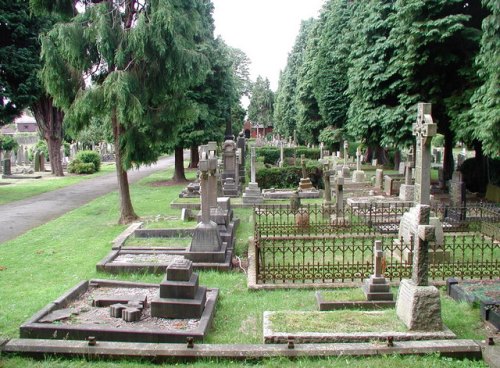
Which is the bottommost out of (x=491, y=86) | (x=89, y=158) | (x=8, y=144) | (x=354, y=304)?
(x=354, y=304)

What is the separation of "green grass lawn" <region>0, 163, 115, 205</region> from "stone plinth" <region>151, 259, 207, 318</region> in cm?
1670

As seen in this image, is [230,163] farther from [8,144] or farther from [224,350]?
[8,144]

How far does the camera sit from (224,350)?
5.83m

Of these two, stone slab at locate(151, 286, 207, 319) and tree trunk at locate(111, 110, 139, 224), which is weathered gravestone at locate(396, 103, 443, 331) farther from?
tree trunk at locate(111, 110, 139, 224)

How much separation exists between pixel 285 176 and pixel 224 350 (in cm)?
1798

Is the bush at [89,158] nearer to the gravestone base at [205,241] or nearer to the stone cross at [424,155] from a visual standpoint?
the gravestone base at [205,241]

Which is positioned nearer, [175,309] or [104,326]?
[104,326]

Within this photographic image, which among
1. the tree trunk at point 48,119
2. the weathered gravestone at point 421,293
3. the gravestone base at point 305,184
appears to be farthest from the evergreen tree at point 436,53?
the tree trunk at point 48,119

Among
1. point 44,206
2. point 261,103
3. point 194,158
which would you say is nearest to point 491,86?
point 44,206

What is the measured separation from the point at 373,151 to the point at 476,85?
20.7m

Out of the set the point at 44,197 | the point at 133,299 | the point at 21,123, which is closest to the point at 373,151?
the point at 44,197

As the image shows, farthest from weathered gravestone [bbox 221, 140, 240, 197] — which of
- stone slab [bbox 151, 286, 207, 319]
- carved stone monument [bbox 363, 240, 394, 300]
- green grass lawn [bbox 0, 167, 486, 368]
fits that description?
stone slab [bbox 151, 286, 207, 319]

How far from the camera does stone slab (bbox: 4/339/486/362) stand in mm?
5762

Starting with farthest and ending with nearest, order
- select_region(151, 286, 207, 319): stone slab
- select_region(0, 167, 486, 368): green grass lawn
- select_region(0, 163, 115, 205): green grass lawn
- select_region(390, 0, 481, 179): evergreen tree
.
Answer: select_region(0, 163, 115, 205): green grass lawn < select_region(390, 0, 481, 179): evergreen tree < select_region(151, 286, 207, 319): stone slab < select_region(0, 167, 486, 368): green grass lawn
